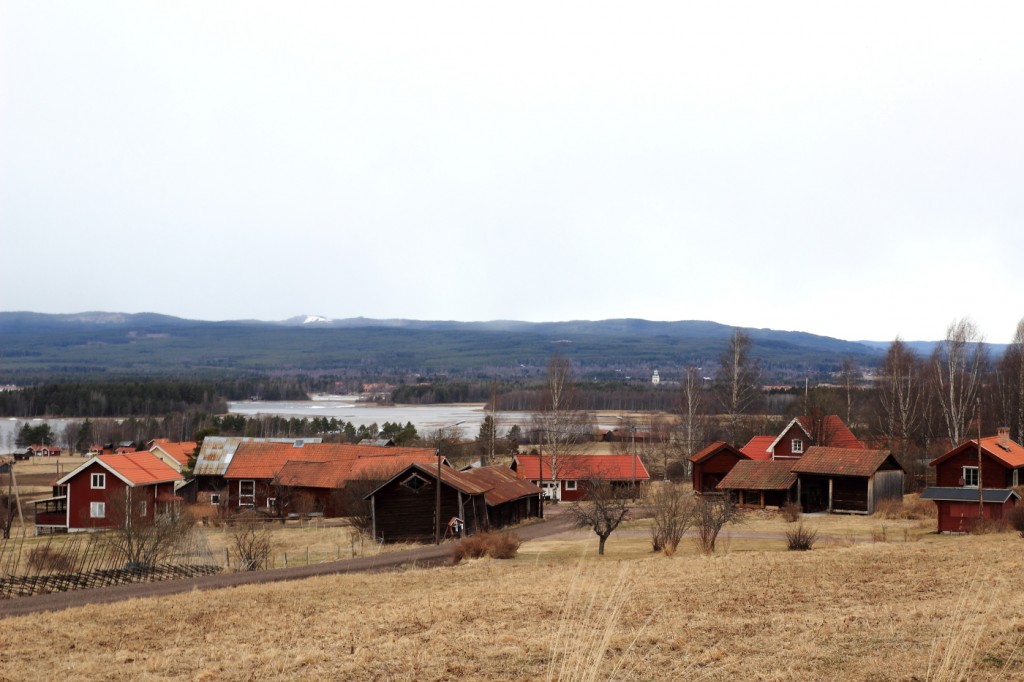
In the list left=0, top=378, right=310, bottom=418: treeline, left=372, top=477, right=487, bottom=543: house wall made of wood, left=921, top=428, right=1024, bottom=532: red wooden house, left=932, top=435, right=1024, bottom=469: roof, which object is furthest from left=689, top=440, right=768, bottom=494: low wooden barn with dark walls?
left=0, top=378, right=310, bottom=418: treeline

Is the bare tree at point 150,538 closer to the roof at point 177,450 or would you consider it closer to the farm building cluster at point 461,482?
the farm building cluster at point 461,482

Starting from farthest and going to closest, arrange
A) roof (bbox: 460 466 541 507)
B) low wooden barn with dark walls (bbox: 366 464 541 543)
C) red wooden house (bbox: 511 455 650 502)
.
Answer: red wooden house (bbox: 511 455 650 502) < roof (bbox: 460 466 541 507) < low wooden barn with dark walls (bbox: 366 464 541 543)

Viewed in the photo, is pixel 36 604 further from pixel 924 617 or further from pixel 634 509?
pixel 634 509

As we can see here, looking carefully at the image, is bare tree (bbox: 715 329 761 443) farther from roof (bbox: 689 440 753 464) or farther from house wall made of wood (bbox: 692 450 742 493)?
house wall made of wood (bbox: 692 450 742 493)

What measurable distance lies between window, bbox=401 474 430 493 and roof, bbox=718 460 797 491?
1779 centimetres

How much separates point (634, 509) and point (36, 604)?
3393 centimetres

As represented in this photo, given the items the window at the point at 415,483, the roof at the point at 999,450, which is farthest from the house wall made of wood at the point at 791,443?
the window at the point at 415,483

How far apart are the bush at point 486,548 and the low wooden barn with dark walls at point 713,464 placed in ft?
93.4

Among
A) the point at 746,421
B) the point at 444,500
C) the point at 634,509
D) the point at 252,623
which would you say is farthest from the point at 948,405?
the point at 252,623

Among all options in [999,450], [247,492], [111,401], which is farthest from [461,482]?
[111,401]

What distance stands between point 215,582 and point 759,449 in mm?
43410

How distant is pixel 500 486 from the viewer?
4700 cm

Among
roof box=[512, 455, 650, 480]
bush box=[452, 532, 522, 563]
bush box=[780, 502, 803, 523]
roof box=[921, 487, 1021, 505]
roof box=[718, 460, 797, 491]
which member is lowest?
roof box=[512, 455, 650, 480]

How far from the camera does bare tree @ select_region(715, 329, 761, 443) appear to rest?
6278cm
